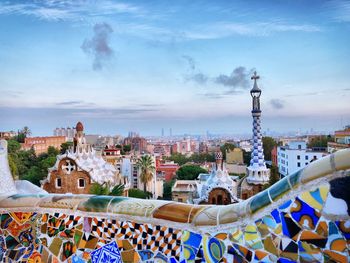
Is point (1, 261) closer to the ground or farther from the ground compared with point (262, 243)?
closer to the ground

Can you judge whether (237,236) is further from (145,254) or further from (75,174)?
(75,174)

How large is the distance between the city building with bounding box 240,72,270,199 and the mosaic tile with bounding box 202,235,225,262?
38.2ft

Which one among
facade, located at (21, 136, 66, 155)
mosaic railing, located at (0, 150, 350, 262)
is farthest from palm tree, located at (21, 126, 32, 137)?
mosaic railing, located at (0, 150, 350, 262)

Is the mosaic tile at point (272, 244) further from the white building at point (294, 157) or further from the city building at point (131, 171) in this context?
the city building at point (131, 171)

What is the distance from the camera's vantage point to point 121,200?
207 cm

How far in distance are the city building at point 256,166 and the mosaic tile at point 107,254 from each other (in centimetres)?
1154

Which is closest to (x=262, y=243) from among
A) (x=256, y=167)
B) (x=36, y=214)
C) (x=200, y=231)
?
(x=200, y=231)

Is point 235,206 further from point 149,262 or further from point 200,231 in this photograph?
point 149,262

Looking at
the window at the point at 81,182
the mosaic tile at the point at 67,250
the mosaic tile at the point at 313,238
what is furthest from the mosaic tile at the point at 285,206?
the window at the point at 81,182

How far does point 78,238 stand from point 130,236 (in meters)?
0.33

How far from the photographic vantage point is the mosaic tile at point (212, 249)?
1.71 meters

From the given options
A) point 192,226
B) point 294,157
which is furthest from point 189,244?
point 294,157

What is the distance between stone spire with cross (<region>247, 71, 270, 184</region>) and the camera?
13.3 meters

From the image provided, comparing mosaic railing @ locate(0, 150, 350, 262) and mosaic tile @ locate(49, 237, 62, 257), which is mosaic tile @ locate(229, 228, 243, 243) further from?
mosaic tile @ locate(49, 237, 62, 257)
